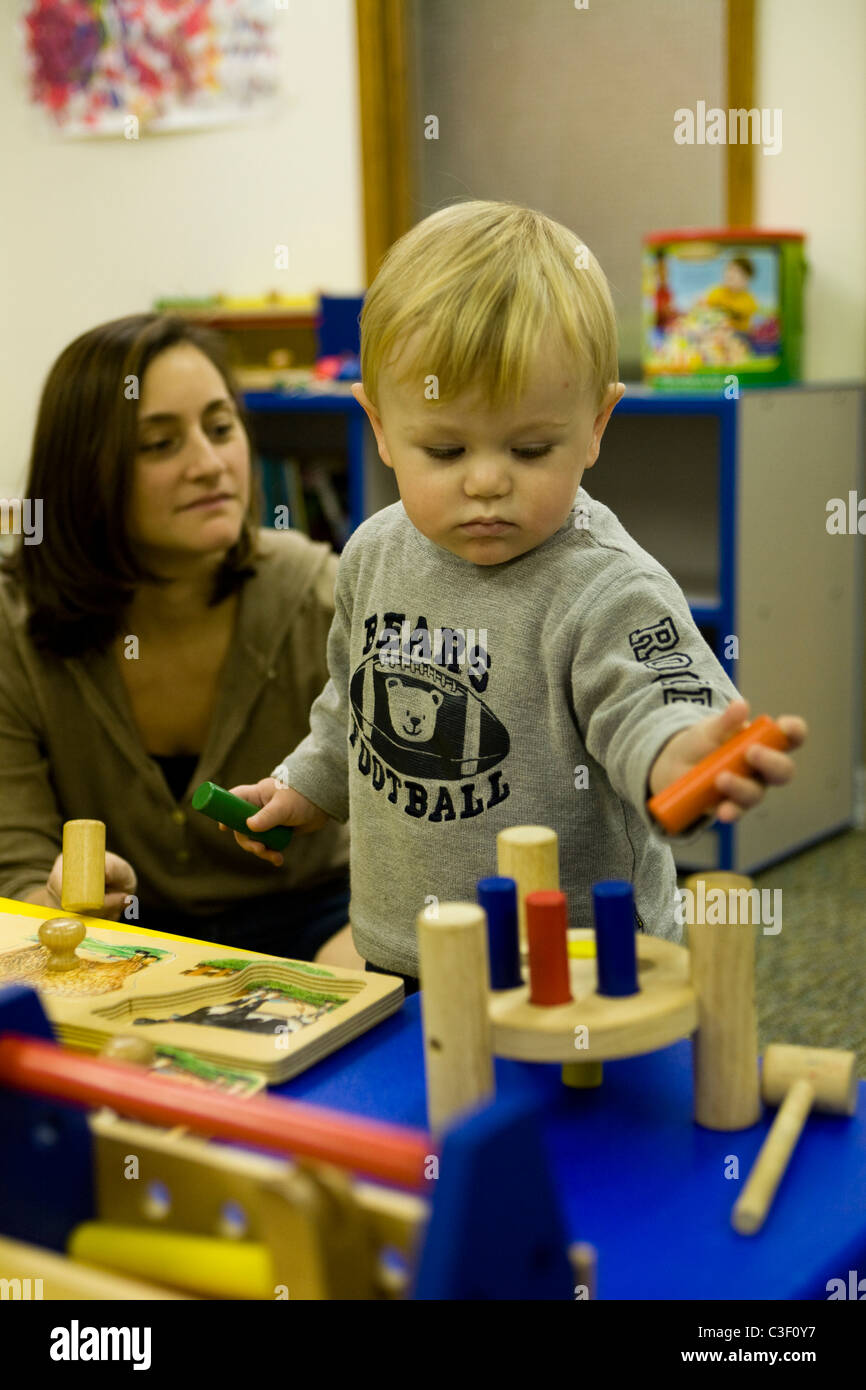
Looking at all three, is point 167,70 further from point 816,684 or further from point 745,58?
point 816,684

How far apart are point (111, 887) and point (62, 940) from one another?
26 centimetres

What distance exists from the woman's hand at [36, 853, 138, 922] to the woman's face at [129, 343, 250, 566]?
41 centimetres

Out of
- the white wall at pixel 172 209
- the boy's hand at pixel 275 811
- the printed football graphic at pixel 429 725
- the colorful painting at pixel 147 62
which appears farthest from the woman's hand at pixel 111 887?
the colorful painting at pixel 147 62

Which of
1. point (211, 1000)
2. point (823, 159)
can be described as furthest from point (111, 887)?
point (823, 159)

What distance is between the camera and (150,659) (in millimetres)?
1470

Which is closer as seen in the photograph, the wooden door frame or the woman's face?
the woman's face

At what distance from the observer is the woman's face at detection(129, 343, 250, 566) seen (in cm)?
143

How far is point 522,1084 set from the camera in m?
0.77

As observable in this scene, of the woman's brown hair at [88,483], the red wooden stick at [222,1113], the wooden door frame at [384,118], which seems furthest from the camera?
the wooden door frame at [384,118]

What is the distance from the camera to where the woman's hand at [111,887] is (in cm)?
110

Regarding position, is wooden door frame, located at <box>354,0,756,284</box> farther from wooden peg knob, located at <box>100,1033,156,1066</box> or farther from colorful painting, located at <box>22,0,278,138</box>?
wooden peg knob, located at <box>100,1033,156,1066</box>

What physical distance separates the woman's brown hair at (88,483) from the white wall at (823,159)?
1.58 m

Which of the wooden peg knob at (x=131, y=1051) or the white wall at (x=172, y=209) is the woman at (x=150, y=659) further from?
the white wall at (x=172, y=209)

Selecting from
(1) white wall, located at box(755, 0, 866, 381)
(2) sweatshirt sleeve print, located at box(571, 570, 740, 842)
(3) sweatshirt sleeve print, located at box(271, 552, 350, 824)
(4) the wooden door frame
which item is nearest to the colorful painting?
(4) the wooden door frame
